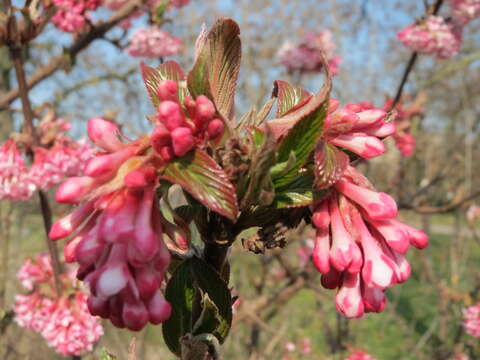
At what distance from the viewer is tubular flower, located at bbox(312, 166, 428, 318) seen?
2.30ft

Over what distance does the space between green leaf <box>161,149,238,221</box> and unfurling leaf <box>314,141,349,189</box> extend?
0.12 metres

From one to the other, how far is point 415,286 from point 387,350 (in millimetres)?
3017

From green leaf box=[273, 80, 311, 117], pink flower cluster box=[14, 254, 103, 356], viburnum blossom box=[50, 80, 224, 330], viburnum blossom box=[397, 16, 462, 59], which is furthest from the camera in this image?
viburnum blossom box=[397, 16, 462, 59]

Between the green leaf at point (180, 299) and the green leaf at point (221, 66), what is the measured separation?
0.27 meters

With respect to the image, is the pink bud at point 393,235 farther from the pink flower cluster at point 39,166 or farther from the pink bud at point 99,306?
the pink flower cluster at point 39,166

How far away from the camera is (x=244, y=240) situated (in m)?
0.80

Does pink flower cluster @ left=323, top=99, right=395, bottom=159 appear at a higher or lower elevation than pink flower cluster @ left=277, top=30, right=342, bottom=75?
higher

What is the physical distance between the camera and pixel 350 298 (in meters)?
0.72

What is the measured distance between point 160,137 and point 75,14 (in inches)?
79.6

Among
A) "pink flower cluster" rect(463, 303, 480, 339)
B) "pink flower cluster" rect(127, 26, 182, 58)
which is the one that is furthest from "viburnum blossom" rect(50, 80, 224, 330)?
"pink flower cluster" rect(463, 303, 480, 339)

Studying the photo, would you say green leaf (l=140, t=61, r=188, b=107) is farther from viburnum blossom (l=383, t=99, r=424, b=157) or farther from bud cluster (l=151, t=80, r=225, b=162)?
viburnum blossom (l=383, t=99, r=424, b=157)

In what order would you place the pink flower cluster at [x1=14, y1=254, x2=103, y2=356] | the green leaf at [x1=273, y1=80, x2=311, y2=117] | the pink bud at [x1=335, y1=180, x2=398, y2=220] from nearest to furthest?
the pink bud at [x1=335, y1=180, x2=398, y2=220], the green leaf at [x1=273, y1=80, x2=311, y2=117], the pink flower cluster at [x1=14, y1=254, x2=103, y2=356]

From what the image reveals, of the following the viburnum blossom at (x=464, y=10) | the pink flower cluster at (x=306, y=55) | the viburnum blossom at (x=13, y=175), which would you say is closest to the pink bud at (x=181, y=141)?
the viburnum blossom at (x=13, y=175)

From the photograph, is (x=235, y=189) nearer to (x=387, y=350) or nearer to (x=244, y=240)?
(x=244, y=240)
